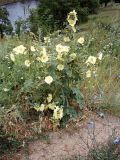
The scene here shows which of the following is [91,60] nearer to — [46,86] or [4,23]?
[46,86]

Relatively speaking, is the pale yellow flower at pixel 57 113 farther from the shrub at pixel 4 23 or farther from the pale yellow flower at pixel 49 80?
the shrub at pixel 4 23

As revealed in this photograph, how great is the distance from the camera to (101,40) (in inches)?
→ 294

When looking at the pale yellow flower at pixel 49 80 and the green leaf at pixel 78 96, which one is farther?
the green leaf at pixel 78 96

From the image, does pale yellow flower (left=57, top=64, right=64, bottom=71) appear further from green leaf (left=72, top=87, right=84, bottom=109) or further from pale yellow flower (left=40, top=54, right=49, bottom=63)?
green leaf (left=72, top=87, right=84, bottom=109)

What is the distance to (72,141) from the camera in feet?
14.2

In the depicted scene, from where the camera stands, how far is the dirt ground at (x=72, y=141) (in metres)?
4.09

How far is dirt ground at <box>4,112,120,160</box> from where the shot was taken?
4094 millimetres

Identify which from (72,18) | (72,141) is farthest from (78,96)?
(72,18)

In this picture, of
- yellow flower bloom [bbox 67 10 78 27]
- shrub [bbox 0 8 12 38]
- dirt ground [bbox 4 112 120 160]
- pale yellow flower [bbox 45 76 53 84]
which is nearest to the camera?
dirt ground [bbox 4 112 120 160]

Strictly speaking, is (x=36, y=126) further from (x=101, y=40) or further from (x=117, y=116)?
(x=101, y=40)

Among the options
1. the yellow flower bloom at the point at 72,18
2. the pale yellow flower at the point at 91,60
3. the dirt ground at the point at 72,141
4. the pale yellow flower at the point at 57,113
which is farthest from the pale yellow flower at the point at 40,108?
the yellow flower bloom at the point at 72,18

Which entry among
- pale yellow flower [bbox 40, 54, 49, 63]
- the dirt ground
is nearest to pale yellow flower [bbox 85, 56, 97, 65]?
pale yellow flower [bbox 40, 54, 49, 63]

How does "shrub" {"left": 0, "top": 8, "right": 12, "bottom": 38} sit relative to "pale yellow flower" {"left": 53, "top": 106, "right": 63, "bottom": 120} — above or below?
below

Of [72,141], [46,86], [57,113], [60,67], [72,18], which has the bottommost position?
[72,141]
